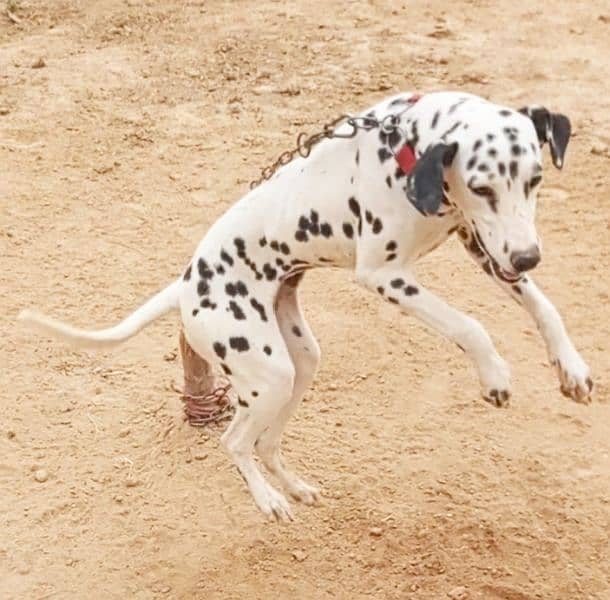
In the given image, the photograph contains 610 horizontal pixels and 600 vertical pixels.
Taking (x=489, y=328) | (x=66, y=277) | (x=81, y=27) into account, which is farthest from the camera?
(x=81, y=27)

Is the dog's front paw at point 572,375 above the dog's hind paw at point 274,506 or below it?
above

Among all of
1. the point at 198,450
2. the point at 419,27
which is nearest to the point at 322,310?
the point at 198,450

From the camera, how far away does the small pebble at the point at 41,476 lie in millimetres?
6543

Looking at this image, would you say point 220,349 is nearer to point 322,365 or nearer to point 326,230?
point 326,230

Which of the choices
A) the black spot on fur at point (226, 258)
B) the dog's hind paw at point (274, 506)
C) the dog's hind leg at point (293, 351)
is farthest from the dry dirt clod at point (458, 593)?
the black spot on fur at point (226, 258)

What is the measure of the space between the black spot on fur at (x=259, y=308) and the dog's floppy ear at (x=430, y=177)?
1.03 m

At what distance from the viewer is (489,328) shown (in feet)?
24.9

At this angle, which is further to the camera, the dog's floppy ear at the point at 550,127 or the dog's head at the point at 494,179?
the dog's floppy ear at the point at 550,127

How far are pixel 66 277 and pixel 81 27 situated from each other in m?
4.27

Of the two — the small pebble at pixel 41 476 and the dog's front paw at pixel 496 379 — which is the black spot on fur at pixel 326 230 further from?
the small pebble at pixel 41 476

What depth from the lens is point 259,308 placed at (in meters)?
5.24

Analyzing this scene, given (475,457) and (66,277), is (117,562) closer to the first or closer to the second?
(475,457)

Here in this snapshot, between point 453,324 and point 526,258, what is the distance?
0.52m

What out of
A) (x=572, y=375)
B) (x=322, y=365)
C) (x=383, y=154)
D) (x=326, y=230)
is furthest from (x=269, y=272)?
(x=322, y=365)
